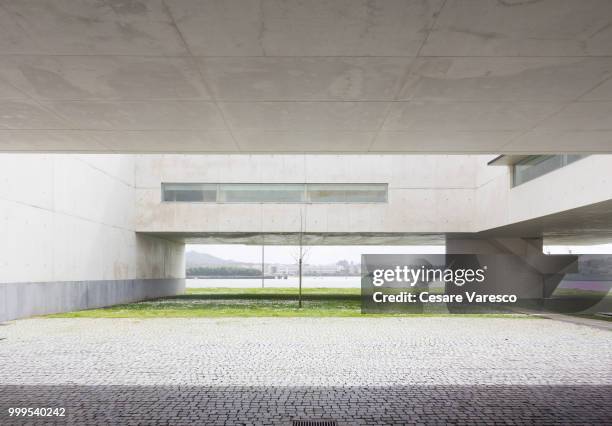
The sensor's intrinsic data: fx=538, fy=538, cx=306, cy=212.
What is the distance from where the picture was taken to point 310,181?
26.3 m

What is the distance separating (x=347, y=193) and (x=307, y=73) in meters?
21.0

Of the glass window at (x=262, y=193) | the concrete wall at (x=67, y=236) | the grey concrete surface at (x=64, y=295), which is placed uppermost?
the glass window at (x=262, y=193)

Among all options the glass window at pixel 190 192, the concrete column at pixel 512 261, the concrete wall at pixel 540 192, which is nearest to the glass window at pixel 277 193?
the glass window at pixel 190 192

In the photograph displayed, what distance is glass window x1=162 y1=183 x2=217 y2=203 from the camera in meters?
26.5

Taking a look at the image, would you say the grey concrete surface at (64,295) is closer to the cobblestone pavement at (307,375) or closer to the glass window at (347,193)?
the cobblestone pavement at (307,375)

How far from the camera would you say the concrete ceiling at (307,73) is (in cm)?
438

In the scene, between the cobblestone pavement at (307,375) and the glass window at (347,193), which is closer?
the cobblestone pavement at (307,375)

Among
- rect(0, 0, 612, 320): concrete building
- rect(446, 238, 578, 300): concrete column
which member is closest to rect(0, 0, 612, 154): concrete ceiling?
rect(0, 0, 612, 320): concrete building

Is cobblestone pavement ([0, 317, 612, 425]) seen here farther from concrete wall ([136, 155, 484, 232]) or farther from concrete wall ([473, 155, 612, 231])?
concrete wall ([136, 155, 484, 232])

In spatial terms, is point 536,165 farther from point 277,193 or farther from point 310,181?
point 277,193

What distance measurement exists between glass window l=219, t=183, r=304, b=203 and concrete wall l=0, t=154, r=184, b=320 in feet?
15.2

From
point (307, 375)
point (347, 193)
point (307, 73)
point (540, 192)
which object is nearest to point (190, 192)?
point (347, 193)

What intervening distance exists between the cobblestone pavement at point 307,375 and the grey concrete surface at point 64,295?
6.68 feet

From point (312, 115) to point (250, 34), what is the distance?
2.51 m
